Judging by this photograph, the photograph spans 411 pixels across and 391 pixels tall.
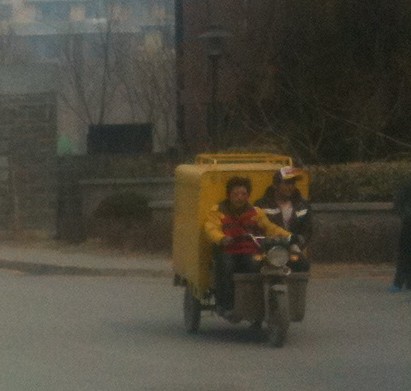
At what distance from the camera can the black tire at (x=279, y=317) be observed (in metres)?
13.5

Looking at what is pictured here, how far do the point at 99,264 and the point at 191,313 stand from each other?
8.51 metres

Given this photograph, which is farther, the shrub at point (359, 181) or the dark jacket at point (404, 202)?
the shrub at point (359, 181)

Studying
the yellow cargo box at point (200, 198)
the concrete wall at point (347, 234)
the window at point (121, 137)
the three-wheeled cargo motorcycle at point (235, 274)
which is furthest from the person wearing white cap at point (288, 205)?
the window at point (121, 137)

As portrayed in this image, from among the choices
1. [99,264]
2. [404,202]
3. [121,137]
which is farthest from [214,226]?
[121,137]

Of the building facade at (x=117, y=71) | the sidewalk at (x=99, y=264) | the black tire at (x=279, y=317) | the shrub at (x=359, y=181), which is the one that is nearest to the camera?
the black tire at (x=279, y=317)

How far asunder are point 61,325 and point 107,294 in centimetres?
370

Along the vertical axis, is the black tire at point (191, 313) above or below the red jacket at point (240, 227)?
below

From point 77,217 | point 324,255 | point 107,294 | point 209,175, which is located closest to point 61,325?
point 209,175

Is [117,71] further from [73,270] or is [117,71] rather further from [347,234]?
[347,234]

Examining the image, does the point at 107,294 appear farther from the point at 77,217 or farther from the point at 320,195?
the point at 77,217

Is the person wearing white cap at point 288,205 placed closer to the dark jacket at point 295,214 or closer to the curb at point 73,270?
the dark jacket at point 295,214

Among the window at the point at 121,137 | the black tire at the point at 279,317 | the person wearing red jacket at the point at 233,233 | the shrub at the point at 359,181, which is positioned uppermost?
the person wearing red jacket at the point at 233,233

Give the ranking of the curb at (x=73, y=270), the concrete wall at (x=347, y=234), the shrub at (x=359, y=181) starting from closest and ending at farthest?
the curb at (x=73, y=270) < the concrete wall at (x=347, y=234) < the shrub at (x=359, y=181)

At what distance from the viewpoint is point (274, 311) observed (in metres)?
13.6
